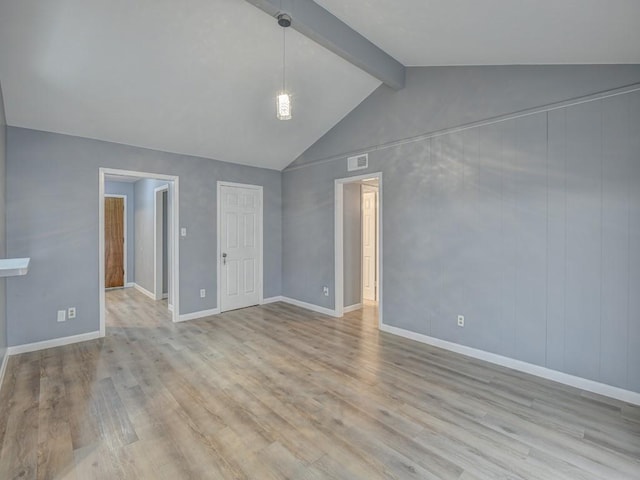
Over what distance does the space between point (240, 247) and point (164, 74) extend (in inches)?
113

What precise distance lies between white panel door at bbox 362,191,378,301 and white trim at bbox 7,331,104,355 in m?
4.29

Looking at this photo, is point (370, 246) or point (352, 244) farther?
point (370, 246)

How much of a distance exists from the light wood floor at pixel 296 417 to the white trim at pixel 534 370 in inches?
4.2

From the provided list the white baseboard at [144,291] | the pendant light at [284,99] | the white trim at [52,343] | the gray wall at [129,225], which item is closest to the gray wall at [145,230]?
the white baseboard at [144,291]

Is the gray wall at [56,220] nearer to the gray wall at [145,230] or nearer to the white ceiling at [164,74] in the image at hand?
the white ceiling at [164,74]

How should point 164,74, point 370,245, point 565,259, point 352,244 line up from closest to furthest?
point 565,259
point 164,74
point 352,244
point 370,245

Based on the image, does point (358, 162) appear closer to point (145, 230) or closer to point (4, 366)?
point (4, 366)

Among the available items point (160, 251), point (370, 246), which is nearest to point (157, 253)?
point (160, 251)

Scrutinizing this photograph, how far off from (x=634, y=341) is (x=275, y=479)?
290 cm

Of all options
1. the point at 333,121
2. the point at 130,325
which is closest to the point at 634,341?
the point at 333,121

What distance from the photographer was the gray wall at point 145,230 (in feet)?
21.5

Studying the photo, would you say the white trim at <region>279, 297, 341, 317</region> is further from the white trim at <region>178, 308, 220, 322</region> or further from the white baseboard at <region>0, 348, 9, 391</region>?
the white baseboard at <region>0, 348, 9, 391</region>

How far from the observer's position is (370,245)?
609 cm

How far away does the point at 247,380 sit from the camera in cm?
290
